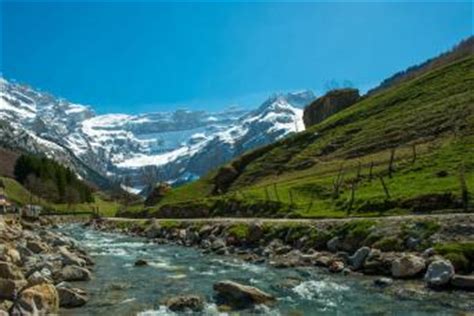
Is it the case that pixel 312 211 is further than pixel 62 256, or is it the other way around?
pixel 312 211

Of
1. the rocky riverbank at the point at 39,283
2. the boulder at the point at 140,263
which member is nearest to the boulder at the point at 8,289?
the rocky riverbank at the point at 39,283

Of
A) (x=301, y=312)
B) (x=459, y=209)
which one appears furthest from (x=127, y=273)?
(x=459, y=209)

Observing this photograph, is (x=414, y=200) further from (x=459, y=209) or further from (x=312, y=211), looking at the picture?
(x=312, y=211)

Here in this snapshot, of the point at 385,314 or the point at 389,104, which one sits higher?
the point at 389,104

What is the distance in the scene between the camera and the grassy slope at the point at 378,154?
243 ft

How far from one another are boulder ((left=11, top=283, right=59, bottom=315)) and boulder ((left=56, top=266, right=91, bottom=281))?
1065cm

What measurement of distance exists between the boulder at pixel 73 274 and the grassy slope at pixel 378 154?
33.7 metres

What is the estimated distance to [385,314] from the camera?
100 feet

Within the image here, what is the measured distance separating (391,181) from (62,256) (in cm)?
4740

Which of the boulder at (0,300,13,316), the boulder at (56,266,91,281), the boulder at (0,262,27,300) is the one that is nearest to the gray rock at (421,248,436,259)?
the boulder at (56,266,91,281)

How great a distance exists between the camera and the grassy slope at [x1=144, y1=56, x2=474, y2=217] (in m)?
74.1

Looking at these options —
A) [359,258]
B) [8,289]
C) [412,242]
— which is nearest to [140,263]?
[359,258]

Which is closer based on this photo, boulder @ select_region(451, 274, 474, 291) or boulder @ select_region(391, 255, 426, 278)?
boulder @ select_region(451, 274, 474, 291)

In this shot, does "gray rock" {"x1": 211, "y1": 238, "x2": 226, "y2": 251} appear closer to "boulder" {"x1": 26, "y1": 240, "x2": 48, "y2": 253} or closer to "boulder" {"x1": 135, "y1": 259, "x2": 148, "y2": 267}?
"boulder" {"x1": 135, "y1": 259, "x2": 148, "y2": 267}
